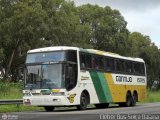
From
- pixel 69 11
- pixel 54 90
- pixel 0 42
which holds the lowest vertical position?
pixel 54 90

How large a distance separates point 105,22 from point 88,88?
53.6 metres

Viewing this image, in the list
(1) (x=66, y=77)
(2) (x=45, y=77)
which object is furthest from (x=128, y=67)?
(2) (x=45, y=77)

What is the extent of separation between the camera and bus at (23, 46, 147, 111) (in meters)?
26.0

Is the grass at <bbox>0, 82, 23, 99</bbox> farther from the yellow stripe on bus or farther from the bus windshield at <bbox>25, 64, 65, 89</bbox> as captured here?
the bus windshield at <bbox>25, 64, 65, 89</bbox>

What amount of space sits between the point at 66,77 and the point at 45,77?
3.79 ft

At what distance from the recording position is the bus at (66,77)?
25953 millimetres

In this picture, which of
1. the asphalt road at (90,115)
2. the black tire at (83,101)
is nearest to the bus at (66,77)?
the black tire at (83,101)

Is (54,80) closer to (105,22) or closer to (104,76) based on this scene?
(104,76)

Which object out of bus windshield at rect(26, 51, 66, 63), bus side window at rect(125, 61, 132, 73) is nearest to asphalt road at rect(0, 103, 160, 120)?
bus windshield at rect(26, 51, 66, 63)

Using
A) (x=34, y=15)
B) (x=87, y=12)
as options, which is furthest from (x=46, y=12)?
(x=87, y=12)

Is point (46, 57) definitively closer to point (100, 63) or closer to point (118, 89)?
point (100, 63)

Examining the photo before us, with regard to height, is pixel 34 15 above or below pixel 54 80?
above

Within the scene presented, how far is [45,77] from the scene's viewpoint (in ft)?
85.8

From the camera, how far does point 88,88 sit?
1115 inches
